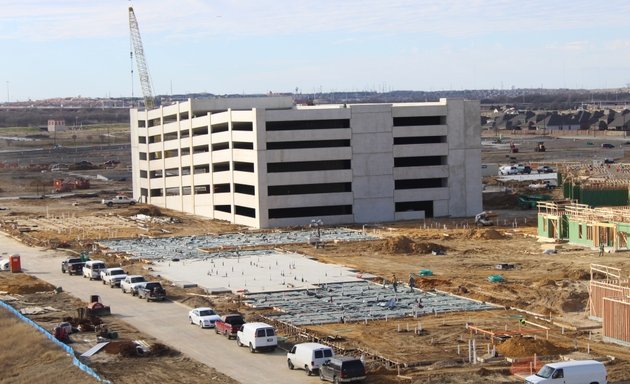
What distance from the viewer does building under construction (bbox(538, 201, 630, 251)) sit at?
6297 cm

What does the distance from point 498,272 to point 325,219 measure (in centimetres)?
2622

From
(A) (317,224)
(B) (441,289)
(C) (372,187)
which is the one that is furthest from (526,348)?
(C) (372,187)

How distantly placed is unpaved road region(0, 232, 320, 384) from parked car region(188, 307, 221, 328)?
257 millimetres

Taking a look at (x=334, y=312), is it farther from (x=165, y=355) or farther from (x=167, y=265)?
(x=167, y=265)

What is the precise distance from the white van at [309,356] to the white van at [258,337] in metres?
2.59

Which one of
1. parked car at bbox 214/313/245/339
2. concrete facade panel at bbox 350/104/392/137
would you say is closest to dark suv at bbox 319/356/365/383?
parked car at bbox 214/313/245/339

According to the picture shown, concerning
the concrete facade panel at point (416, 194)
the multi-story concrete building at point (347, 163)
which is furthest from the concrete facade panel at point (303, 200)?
the concrete facade panel at point (416, 194)

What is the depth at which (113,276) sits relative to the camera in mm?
56656

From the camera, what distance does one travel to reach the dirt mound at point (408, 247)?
66625mm

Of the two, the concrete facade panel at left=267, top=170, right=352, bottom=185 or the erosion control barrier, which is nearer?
the erosion control barrier

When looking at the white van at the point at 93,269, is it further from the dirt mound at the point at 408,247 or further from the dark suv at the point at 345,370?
the dark suv at the point at 345,370

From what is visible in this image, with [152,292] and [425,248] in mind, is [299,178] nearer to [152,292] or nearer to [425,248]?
[425,248]

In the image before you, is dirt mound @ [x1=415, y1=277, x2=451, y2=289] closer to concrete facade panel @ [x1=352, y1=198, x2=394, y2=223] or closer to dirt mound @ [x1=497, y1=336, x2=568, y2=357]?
dirt mound @ [x1=497, y1=336, x2=568, y2=357]

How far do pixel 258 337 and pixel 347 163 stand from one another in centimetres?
4511
